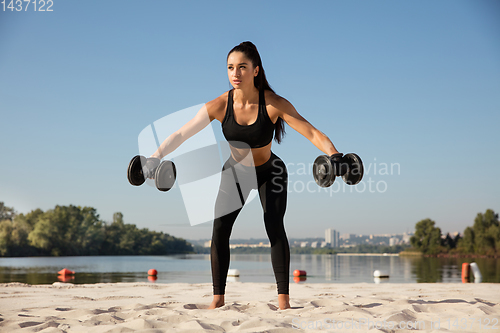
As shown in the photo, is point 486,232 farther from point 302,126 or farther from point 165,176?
point 165,176

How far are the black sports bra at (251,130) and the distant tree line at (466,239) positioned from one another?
5883cm

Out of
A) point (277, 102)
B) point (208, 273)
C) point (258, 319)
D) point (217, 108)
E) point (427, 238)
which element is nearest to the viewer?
point (258, 319)

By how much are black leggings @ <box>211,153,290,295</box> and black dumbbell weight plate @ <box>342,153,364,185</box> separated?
Result: 0.77m

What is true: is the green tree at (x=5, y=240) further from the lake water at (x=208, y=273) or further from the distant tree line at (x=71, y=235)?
the lake water at (x=208, y=273)

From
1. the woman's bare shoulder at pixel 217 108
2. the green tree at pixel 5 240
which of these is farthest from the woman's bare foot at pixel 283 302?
the green tree at pixel 5 240

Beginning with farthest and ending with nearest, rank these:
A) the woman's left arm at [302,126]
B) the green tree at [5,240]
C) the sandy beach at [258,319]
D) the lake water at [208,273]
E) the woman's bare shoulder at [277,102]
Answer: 1. the green tree at [5,240]
2. the lake water at [208,273]
3. the woman's bare shoulder at [277,102]
4. the woman's left arm at [302,126]
5. the sandy beach at [258,319]

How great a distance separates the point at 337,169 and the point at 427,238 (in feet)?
241

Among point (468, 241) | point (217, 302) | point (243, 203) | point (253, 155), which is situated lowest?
point (468, 241)

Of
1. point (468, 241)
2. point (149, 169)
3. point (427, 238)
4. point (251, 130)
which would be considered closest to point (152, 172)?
point (149, 169)

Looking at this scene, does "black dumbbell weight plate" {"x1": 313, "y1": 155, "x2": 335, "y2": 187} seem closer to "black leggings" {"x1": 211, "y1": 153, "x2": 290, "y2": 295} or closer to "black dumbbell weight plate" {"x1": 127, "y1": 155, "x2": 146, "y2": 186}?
"black leggings" {"x1": 211, "y1": 153, "x2": 290, "y2": 295}

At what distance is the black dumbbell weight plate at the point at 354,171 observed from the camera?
2.52m

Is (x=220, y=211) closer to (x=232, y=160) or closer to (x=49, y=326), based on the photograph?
(x=232, y=160)

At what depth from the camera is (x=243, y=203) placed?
11.0 ft

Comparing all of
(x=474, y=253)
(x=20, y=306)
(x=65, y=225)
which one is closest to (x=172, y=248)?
(x=65, y=225)
